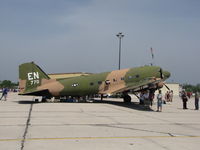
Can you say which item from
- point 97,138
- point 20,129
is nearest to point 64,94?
point 20,129

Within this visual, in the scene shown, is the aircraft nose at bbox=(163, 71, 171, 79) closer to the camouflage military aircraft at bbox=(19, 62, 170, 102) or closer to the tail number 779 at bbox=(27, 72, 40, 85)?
the camouflage military aircraft at bbox=(19, 62, 170, 102)

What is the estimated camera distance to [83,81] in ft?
99.1

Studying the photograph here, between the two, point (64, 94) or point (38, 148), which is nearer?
point (38, 148)

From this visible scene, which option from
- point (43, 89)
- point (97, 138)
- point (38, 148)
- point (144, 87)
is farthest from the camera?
point (43, 89)

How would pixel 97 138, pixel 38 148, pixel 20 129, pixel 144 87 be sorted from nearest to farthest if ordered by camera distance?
1. pixel 38 148
2. pixel 97 138
3. pixel 20 129
4. pixel 144 87

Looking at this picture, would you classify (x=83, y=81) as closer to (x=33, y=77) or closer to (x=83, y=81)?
(x=83, y=81)

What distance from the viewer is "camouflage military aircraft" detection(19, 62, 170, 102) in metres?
29.5

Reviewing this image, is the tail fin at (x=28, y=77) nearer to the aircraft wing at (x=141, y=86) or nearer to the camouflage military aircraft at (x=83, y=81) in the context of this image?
the camouflage military aircraft at (x=83, y=81)

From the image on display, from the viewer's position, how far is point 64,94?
3034cm

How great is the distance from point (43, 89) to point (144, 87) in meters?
11.3

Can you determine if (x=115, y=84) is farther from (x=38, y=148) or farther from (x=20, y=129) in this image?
(x=38, y=148)

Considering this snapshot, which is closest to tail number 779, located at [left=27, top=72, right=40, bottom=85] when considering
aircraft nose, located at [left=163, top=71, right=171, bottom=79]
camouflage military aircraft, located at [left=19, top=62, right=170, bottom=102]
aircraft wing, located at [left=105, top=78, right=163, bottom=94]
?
camouflage military aircraft, located at [left=19, top=62, right=170, bottom=102]

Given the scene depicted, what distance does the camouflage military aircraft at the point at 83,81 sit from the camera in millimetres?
29531

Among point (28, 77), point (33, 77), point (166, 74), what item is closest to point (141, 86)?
point (166, 74)
